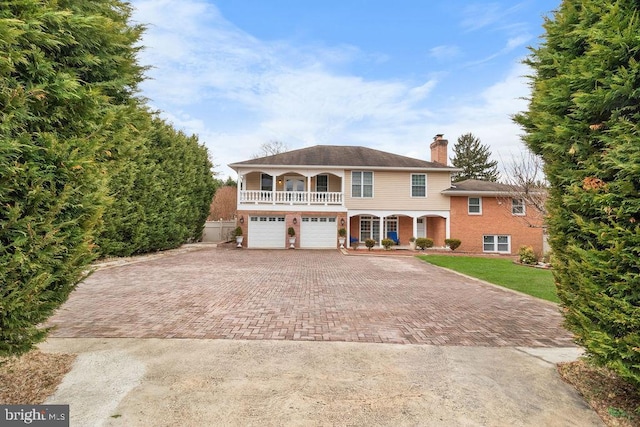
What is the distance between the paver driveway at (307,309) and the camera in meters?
5.00

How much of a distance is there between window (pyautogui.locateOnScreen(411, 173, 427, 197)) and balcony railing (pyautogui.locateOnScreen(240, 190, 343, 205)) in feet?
18.0

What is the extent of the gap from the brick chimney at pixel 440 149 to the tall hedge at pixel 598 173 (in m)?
21.9

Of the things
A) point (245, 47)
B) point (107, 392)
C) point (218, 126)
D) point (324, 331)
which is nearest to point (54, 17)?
point (107, 392)

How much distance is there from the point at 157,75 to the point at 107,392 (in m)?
4.82

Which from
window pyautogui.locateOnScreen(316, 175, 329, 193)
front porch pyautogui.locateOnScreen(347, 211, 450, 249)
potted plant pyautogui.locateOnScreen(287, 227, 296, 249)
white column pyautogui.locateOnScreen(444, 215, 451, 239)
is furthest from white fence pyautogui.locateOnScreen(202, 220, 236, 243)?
white column pyautogui.locateOnScreen(444, 215, 451, 239)

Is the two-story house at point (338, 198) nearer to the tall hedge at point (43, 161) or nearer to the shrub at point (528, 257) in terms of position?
the shrub at point (528, 257)

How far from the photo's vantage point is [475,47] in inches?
549

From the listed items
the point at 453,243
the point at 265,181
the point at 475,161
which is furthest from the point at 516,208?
the point at 475,161

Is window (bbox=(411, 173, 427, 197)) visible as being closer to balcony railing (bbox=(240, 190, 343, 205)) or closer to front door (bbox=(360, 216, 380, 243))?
front door (bbox=(360, 216, 380, 243))

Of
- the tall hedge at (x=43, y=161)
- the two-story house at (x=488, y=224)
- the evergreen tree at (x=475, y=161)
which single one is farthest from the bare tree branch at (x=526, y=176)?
the evergreen tree at (x=475, y=161)

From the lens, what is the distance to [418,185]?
22422 millimetres

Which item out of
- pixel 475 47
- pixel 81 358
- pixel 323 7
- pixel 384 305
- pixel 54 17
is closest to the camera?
pixel 54 17

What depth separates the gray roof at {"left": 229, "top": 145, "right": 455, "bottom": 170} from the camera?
21703 millimetres

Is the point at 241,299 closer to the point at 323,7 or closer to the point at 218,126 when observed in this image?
the point at 323,7
